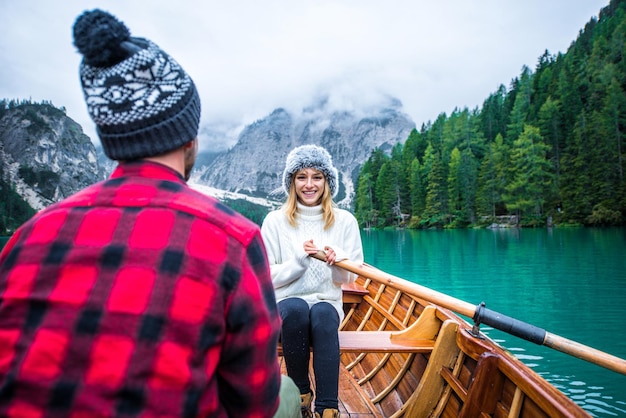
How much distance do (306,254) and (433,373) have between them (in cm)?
144

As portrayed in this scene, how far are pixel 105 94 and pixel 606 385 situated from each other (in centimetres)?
720

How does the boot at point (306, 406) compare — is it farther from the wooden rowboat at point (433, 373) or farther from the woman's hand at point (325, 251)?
the woman's hand at point (325, 251)

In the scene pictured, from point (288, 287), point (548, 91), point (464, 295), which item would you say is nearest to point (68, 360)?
point (288, 287)

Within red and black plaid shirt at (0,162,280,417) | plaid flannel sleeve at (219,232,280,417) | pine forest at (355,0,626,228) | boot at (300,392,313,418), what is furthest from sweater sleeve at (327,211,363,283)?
pine forest at (355,0,626,228)

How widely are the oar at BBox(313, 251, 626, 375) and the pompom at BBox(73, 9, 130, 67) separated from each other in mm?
2205

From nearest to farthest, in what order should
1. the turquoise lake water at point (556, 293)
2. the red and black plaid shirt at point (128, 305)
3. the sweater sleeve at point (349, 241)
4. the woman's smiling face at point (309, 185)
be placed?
1. the red and black plaid shirt at point (128, 305)
2. the sweater sleeve at point (349, 241)
3. the woman's smiling face at point (309, 185)
4. the turquoise lake water at point (556, 293)

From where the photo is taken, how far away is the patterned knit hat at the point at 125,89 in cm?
101

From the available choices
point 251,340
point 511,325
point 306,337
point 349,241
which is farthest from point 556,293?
point 251,340

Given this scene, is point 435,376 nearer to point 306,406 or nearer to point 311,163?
point 306,406

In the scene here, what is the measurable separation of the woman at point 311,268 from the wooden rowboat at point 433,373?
271 mm

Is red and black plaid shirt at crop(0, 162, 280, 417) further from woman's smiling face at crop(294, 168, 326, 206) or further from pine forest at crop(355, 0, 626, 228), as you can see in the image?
pine forest at crop(355, 0, 626, 228)

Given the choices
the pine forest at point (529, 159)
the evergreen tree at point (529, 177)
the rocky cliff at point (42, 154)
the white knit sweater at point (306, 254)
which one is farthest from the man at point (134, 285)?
the rocky cliff at point (42, 154)

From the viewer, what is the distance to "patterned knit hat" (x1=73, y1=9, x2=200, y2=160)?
3.30ft

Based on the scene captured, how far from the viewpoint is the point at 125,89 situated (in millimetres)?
1004
